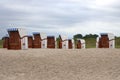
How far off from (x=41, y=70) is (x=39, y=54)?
4442 millimetres

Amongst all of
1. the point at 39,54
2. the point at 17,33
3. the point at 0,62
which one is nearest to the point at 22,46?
the point at 17,33

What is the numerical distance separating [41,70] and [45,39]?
1632cm

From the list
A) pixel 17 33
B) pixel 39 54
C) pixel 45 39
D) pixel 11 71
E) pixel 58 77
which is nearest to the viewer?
A: pixel 58 77

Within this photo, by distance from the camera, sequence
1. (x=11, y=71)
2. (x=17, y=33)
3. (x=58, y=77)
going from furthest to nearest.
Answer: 1. (x=17, y=33)
2. (x=11, y=71)
3. (x=58, y=77)

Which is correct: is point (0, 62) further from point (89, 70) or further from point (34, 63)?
point (89, 70)

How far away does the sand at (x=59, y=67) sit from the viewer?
1395cm

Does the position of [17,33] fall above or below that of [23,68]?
above

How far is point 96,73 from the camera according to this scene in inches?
570

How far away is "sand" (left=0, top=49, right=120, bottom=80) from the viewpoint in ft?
45.8

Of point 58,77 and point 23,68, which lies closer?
Answer: point 58,77

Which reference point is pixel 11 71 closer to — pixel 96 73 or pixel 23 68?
pixel 23 68

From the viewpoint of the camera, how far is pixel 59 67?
612 inches

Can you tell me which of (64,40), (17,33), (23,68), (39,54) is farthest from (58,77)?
(64,40)

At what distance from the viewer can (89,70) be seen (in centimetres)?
1499
